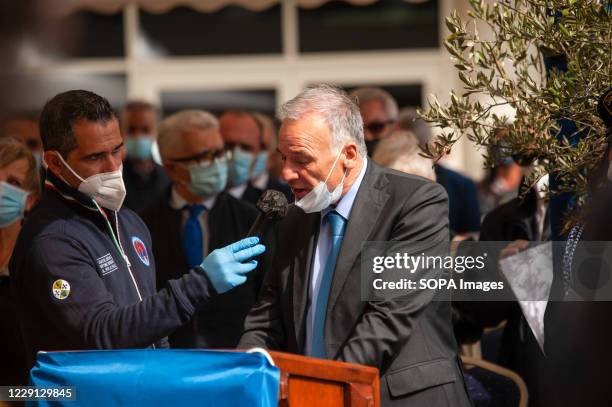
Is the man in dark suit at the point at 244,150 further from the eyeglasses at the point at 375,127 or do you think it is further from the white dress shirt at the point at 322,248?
the white dress shirt at the point at 322,248

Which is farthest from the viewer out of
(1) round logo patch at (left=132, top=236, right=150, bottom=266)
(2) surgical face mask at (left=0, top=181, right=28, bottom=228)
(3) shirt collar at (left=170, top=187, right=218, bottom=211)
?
(3) shirt collar at (left=170, top=187, right=218, bottom=211)

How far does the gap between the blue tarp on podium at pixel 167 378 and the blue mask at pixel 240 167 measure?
383 cm

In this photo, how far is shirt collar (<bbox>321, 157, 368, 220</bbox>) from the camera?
3529 mm

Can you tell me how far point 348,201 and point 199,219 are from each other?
65.5 inches

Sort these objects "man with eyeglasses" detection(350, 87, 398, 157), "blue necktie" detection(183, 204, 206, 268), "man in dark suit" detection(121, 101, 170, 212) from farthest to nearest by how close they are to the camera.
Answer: "man in dark suit" detection(121, 101, 170, 212)
"man with eyeglasses" detection(350, 87, 398, 157)
"blue necktie" detection(183, 204, 206, 268)

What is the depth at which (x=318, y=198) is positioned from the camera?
11.4ft

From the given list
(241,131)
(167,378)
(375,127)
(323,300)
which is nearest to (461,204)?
(375,127)

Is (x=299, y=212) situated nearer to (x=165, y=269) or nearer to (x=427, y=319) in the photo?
(x=427, y=319)

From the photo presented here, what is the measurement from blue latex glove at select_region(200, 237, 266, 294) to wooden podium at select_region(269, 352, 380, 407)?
0.43 meters

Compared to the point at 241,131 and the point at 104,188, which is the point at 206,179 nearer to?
the point at 104,188

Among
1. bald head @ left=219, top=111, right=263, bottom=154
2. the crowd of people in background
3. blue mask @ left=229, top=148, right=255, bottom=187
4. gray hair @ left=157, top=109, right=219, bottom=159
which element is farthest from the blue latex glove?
bald head @ left=219, top=111, right=263, bottom=154

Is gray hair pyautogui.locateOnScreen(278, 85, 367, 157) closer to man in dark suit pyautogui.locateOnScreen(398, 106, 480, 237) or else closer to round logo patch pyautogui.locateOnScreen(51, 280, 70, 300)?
round logo patch pyautogui.locateOnScreen(51, 280, 70, 300)

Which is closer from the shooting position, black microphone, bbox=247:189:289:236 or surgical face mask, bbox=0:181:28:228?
black microphone, bbox=247:189:289:236

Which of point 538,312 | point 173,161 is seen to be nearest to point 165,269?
point 173,161
